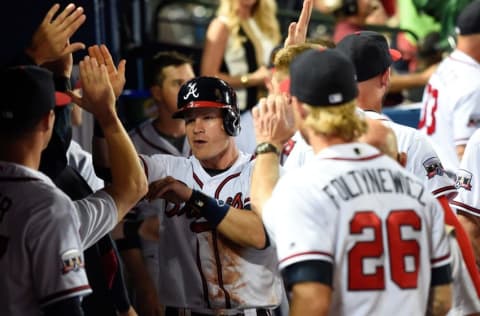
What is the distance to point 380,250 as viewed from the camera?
3484 mm

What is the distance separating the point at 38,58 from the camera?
4.16 meters

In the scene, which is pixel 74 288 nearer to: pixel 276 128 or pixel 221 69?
pixel 276 128

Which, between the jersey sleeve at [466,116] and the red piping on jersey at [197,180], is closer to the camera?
the red piping on jersey at [197,180]

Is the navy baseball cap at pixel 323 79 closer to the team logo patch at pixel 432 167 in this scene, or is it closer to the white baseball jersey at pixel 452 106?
the team logo patch at pixel 432 167

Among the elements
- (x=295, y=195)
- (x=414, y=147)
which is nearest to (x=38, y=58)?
(x=295, y=195)

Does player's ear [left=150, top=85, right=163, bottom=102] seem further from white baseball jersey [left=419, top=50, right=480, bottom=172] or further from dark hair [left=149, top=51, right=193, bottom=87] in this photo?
white baseball jersey [left=419, top=50, right=480, bottom=172]

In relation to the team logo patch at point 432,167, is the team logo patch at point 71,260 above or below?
below

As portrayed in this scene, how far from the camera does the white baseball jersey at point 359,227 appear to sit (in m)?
3.43

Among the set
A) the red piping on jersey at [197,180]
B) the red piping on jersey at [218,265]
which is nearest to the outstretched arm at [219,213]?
the red piping on jersey at [218,265]

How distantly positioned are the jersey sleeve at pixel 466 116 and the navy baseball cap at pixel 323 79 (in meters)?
2.72

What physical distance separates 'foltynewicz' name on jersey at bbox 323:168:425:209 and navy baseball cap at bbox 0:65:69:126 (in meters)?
0.98

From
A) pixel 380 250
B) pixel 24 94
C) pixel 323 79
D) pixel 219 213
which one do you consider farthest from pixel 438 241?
pixel 24 94

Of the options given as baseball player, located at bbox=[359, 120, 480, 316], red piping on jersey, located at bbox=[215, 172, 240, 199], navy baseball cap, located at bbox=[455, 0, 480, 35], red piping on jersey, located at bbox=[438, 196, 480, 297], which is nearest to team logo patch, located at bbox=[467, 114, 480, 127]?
navy baseball cap, located at bbox=[455, 0, 480, 35]

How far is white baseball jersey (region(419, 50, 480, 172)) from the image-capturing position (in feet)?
20.5
